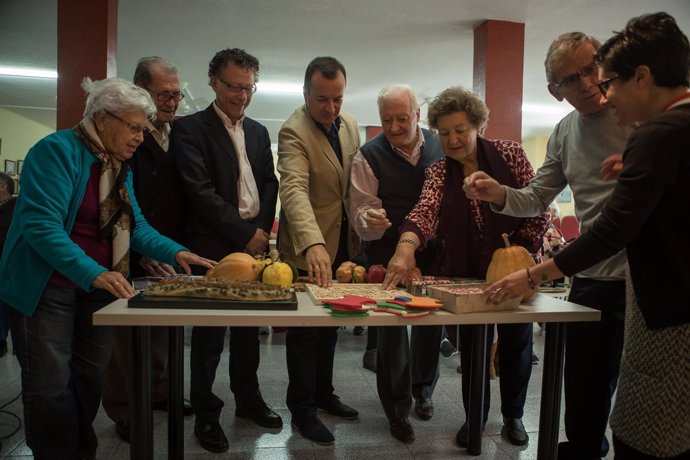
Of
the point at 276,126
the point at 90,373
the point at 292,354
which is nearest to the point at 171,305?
the point at 90,373

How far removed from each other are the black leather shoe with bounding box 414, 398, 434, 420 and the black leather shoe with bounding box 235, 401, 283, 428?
2.50 ft

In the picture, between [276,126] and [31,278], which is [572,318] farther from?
[276,126]

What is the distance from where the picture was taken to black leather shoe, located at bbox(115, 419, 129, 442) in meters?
2.42

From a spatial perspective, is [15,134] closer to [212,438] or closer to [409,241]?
[212,438]

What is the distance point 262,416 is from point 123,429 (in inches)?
26.0

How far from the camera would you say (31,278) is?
1655mm

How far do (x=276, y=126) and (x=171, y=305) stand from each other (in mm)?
11102

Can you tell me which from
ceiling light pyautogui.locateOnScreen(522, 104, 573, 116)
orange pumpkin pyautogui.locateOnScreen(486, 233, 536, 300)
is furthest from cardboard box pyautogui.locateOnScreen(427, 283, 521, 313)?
ceiling light pyautogui.locateOnScreen(522, 104, 573, 116)

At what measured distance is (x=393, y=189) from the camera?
2365 millimetres

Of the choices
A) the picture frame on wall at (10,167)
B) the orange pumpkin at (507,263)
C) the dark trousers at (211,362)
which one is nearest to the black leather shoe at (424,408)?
the dark trousers at (211,362)

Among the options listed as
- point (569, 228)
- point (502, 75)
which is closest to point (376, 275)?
point (502, 75)

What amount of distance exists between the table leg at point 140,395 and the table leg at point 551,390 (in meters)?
1.27

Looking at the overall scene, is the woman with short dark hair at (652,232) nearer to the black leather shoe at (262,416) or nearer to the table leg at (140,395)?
the table leg at (140,395)

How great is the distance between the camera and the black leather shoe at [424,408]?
2.77 meters
